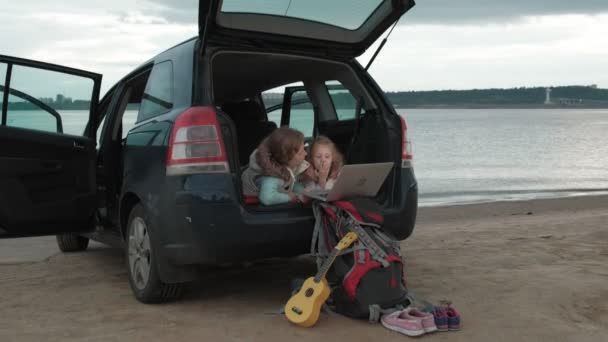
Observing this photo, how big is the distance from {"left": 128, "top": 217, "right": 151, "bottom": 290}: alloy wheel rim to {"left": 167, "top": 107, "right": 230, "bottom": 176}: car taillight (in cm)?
57

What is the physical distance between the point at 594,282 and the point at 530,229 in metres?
3.50

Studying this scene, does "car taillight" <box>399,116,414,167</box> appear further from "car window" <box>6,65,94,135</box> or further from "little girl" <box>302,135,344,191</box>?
"car window" <box>6,65,94,135</box>

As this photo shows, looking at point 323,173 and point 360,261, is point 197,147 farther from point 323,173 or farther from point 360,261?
point 360,261

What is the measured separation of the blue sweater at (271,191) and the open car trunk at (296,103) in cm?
6

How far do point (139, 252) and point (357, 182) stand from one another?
147 centimetres

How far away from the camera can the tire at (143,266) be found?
457 cm

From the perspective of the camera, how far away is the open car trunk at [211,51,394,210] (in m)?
4.96

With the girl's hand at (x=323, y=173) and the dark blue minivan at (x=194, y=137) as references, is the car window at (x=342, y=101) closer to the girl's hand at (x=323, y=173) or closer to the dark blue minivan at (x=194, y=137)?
the dark blue minivan at (x=194, y=137)

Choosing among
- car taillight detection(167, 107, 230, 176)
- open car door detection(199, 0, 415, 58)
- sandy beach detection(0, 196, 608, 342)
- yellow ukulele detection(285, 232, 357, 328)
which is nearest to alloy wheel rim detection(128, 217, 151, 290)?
sandy beach detection(0, 196, 608, 342)

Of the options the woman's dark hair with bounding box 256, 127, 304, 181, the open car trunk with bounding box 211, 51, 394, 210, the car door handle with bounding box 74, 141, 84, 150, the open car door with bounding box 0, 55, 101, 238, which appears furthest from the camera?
the car door handle with bounding box 74, 141, 84, 150

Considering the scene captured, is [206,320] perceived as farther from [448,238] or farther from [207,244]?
[448,238]

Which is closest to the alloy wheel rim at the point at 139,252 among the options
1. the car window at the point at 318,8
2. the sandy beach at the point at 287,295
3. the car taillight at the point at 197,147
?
the sandy beach at the point at 287,295

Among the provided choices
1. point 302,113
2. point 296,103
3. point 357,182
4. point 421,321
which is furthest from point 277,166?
point 296,103

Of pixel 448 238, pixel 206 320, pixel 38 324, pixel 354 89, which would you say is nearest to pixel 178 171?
pixel 206 320
